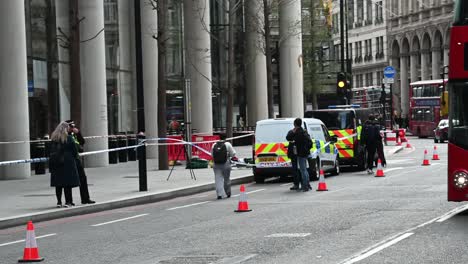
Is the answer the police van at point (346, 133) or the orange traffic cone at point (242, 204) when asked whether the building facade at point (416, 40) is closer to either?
the police van at point (346, 133)

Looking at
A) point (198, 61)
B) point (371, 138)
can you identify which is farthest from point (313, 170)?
point (198, 61)

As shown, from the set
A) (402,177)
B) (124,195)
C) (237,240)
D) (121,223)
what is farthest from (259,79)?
(237,240)

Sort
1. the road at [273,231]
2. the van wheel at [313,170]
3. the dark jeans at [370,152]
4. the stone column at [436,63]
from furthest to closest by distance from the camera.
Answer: the stone column at [436,63]
the dark jeans at [370,152]
the van wheel at [313,170]
the road at [273,231]

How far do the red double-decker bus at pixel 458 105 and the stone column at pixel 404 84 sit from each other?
3447 inches

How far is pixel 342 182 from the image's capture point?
99.6 ft

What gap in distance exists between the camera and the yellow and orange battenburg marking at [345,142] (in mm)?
36938

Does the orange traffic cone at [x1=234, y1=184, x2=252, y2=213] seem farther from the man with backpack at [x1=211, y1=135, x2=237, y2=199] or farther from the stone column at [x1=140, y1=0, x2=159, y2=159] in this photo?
the stone column at [x1=140, y1=0, x2=159, y2=159]

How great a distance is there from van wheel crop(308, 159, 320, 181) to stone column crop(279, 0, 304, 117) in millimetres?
23737

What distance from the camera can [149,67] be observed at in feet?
155

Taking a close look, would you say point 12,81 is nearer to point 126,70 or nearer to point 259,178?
point 259,178

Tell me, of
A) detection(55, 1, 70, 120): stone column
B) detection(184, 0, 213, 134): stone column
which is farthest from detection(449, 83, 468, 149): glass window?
detection(184, 0, 213, 134): stone column

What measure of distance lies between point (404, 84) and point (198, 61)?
62102mm

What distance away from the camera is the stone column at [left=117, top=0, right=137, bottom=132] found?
4813 centimetres

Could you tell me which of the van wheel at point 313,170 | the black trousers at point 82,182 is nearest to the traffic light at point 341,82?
the van wheel at point 313,170
